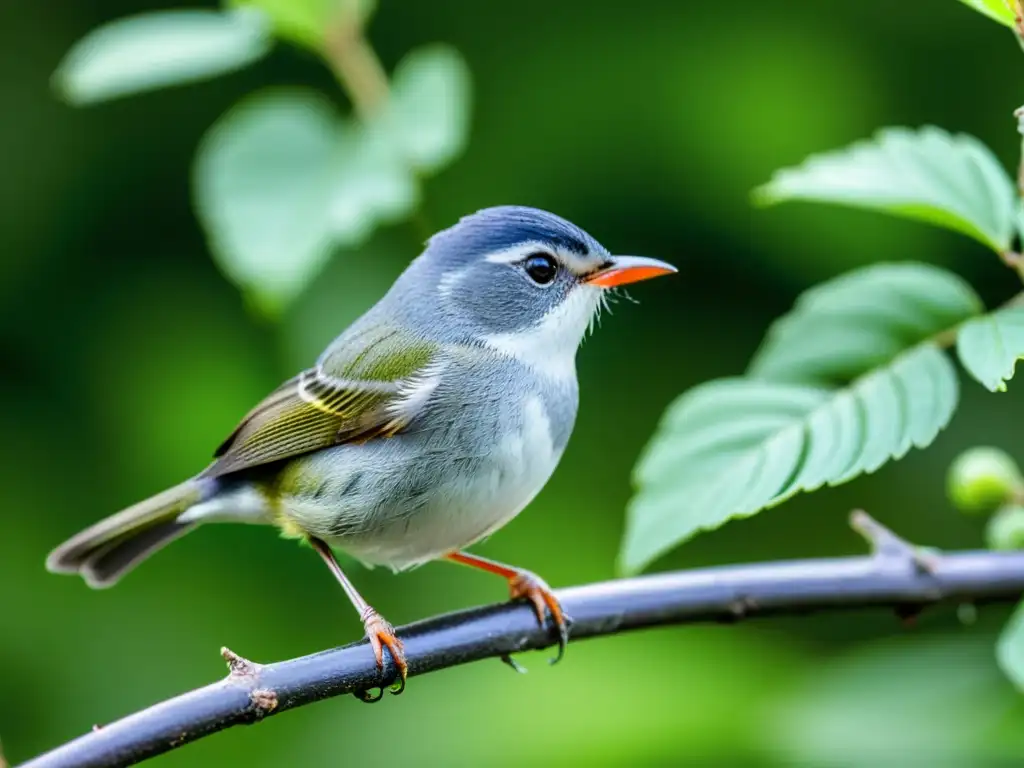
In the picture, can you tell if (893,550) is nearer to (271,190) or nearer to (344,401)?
(344,401)

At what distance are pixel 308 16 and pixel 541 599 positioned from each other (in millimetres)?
1719

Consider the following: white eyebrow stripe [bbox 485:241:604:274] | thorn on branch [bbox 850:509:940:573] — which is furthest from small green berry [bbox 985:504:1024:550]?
white eyebrow stripe [bbox 485:241:604:274]

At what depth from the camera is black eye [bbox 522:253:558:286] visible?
10.2 ft

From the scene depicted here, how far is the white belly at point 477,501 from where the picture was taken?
107 inches

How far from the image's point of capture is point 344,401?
3.13m

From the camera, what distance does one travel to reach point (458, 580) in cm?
391

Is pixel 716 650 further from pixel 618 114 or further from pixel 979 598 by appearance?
pixel 618 114

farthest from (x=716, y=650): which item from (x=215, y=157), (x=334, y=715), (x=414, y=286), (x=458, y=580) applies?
(x=215, y=157)

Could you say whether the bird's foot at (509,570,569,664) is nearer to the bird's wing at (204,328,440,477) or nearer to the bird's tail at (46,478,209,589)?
the bird's wing at (204,328,440,477)

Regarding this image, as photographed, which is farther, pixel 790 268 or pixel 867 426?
pixel 790 268

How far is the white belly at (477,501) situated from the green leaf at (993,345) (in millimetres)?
887

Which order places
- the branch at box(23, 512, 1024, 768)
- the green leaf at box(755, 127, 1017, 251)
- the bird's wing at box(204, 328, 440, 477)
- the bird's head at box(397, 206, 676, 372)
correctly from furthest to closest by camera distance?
the bird's head at box(397, 206, 676, 372) < the bird's wing at box(204, 328, 440, 477) < the green leaf at box(755, 127, 1017, 251) < the branch at box(23, 512, 1024, 768)

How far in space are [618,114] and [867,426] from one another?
2087mm

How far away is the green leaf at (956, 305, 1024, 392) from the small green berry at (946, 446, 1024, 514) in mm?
451
